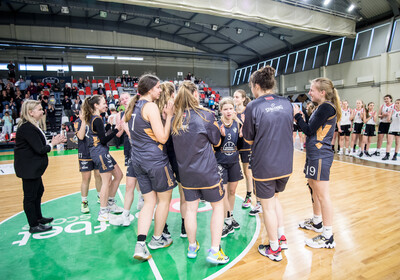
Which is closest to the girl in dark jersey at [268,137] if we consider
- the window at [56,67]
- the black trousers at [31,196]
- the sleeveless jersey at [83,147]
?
the sleeveless jersey at [83,147]

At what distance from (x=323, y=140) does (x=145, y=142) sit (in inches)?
74.7

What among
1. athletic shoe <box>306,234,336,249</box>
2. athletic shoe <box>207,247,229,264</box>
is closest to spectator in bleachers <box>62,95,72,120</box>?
athletic shoe <box>207,247,229,264</box>

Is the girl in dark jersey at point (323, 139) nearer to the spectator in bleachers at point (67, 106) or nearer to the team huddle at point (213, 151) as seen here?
the team huddle at point (213, 151)

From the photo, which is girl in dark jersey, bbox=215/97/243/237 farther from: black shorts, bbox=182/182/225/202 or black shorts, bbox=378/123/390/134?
black shorts, bbox=378/123/390/134

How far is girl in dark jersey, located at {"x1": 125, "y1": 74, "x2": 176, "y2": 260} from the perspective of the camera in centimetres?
239

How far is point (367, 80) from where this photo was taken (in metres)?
14.5

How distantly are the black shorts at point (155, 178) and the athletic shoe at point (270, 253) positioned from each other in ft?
3.96

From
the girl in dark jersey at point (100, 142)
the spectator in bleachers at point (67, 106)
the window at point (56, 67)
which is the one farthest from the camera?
the window at point (56, 67)

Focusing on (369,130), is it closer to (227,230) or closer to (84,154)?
(227,230)

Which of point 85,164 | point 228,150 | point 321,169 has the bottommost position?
point 85,164

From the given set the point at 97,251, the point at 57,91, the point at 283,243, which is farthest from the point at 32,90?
the point at 283,243

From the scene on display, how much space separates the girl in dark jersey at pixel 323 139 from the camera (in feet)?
8.45

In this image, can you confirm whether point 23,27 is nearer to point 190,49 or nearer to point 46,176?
point 190,49

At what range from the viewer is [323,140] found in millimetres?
2621
